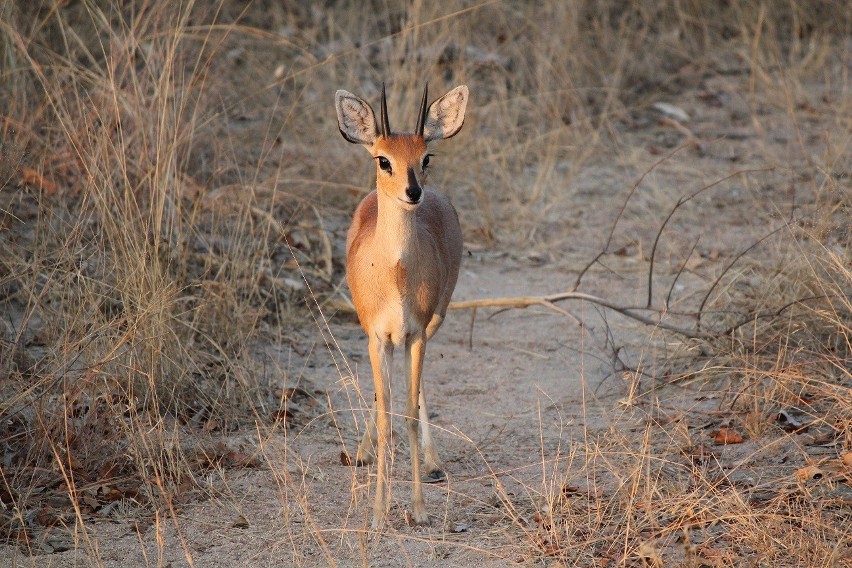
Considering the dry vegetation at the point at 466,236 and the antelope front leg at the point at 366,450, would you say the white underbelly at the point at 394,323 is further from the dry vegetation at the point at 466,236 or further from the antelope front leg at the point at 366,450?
the dry vegetation at the point at 466,236

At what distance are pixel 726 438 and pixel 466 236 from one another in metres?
3.72

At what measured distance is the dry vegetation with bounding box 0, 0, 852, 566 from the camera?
15.4 ft

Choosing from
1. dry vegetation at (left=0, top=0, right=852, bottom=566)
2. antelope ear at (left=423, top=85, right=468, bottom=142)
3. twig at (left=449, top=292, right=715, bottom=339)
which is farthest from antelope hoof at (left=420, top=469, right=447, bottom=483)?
antelope ear at (left=423, top=85, right=468, bottom=142)

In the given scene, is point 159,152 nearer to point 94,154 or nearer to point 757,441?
point 94,154

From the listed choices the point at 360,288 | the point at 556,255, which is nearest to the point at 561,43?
the point at 556,255

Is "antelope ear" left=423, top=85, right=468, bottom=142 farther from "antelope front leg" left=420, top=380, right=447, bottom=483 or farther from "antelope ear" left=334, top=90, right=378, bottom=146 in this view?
"antelope front leg" left=420, top=380, right=447, bottom=483

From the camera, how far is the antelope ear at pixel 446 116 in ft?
16.3

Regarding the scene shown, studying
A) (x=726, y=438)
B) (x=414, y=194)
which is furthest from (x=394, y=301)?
(x=726, y=438)

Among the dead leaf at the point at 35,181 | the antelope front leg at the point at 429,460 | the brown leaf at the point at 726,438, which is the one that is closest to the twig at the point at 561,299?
the brown leaf at the point at 726,438

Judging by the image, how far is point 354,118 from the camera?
4895 millimetres

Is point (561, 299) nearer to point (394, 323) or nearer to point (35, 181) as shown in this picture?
point (394, 323)

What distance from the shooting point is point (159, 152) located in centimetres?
597

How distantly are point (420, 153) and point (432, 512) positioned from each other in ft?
5.10

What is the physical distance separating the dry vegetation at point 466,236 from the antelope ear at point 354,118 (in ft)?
4.35
